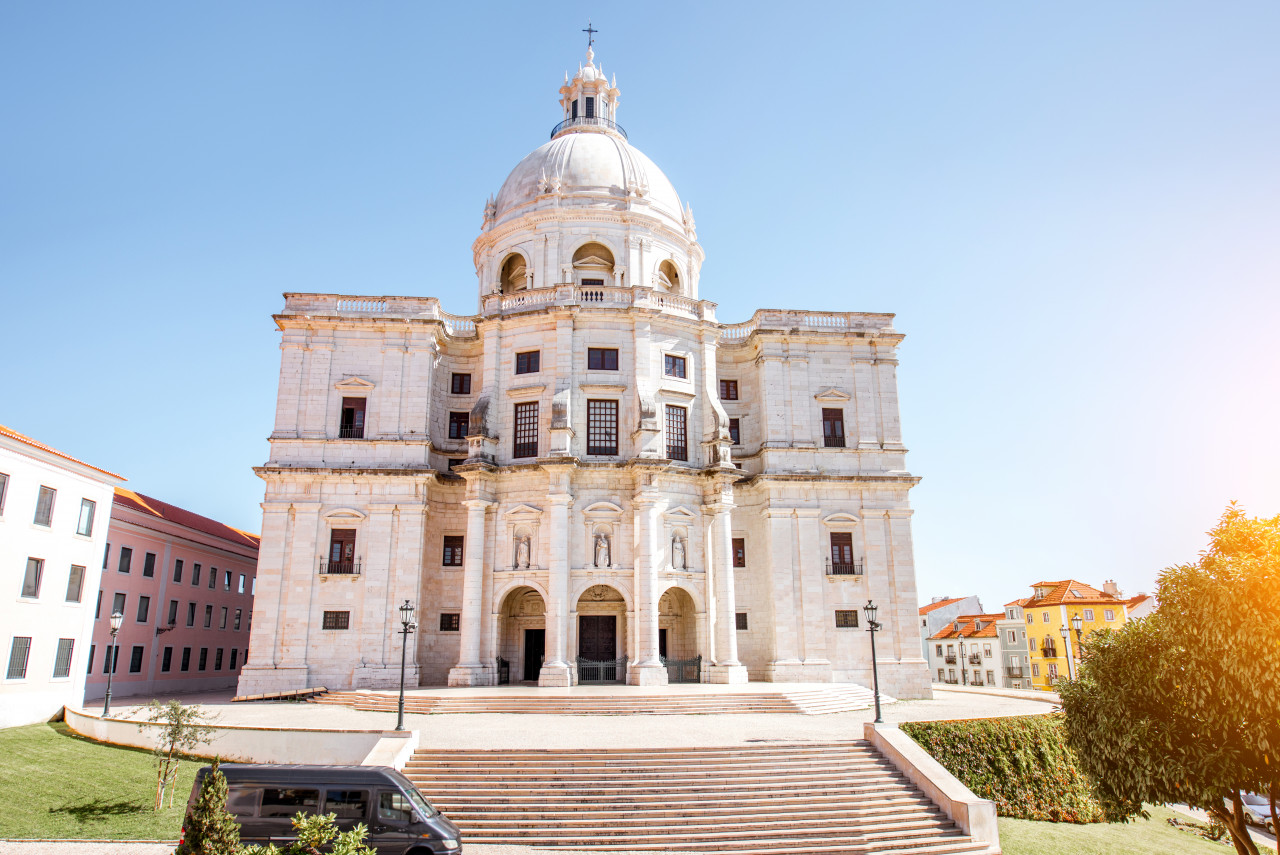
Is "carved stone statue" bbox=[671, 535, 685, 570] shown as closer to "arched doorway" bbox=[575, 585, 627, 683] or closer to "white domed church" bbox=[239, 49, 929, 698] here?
"white domed church" bbox=[239, 49, 929, 698]

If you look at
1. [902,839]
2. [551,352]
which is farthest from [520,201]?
[902,839]

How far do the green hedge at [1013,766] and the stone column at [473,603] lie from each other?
18.1 metres

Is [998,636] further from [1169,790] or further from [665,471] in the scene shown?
[1169,790]

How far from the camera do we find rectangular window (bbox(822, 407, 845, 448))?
4075 centimetres

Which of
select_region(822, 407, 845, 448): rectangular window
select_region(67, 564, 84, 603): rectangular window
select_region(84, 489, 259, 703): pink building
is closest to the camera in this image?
select_region(67, 564, 84, 603): rectangular window

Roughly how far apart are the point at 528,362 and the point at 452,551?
376 inches

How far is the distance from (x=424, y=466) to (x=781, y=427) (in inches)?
664

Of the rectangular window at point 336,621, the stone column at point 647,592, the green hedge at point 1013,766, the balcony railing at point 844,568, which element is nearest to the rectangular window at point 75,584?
the rectangular window at point 336,621

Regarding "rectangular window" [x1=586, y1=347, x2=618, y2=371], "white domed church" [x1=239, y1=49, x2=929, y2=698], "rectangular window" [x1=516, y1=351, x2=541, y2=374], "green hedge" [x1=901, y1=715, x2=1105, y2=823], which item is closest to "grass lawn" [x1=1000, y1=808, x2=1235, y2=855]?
"green hedge" [x1=901, y1=715, x2=1105, y2=823]

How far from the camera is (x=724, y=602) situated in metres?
36.6

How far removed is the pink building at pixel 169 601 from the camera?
39531 millimetres

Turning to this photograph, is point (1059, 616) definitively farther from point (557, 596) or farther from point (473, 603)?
point (473, 603)

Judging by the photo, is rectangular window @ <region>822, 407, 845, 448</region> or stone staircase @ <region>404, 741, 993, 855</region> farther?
rectangular window @ <region>822, 407, 845, 448</region>

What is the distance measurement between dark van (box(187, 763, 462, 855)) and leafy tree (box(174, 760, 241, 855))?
8.13 feet
